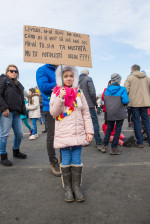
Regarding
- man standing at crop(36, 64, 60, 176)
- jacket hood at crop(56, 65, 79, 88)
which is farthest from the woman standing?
jacket hood at crop(56, 65, 79, 88)

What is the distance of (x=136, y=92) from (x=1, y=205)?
4.12m

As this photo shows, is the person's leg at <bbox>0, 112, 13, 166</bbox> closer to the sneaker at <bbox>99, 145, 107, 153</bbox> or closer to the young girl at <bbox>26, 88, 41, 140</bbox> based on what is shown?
the sneaker at <bbox>99, 145, 107, 153</bbox>

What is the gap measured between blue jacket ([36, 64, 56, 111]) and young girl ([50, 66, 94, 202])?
62cm

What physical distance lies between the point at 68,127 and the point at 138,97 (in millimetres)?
3185

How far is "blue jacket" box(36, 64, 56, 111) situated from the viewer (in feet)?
A: 10.6

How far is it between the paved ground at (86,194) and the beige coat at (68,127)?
2.31 ft

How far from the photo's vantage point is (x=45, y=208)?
2285mm

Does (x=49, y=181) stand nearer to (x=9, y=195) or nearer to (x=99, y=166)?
(x=9, y=195)

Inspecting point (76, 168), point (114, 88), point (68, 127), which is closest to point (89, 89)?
point (114, 88)

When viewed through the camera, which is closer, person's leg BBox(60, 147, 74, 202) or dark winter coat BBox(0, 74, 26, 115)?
person's leg BBox(60, 147, 74, 202)

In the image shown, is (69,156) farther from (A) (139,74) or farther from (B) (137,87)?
(A) (139,74)

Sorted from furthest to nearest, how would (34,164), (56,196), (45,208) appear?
(34,164) < (56,196) < (45,208)

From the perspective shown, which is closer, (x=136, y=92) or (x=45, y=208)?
(x=45, y=208)

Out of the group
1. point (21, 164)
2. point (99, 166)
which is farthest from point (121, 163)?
point (21, 164)
